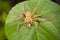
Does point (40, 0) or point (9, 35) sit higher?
point (40, 0)

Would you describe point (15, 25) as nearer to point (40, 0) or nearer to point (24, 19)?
point (24, 19)

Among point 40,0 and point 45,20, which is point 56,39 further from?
point 40,0

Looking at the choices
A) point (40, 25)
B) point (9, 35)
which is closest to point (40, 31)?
point (40, 25)

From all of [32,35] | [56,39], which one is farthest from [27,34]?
[56,39]

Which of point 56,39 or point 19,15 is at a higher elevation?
point 19,15

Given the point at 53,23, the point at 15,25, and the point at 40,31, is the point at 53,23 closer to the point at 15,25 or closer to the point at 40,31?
the point at 40,31
